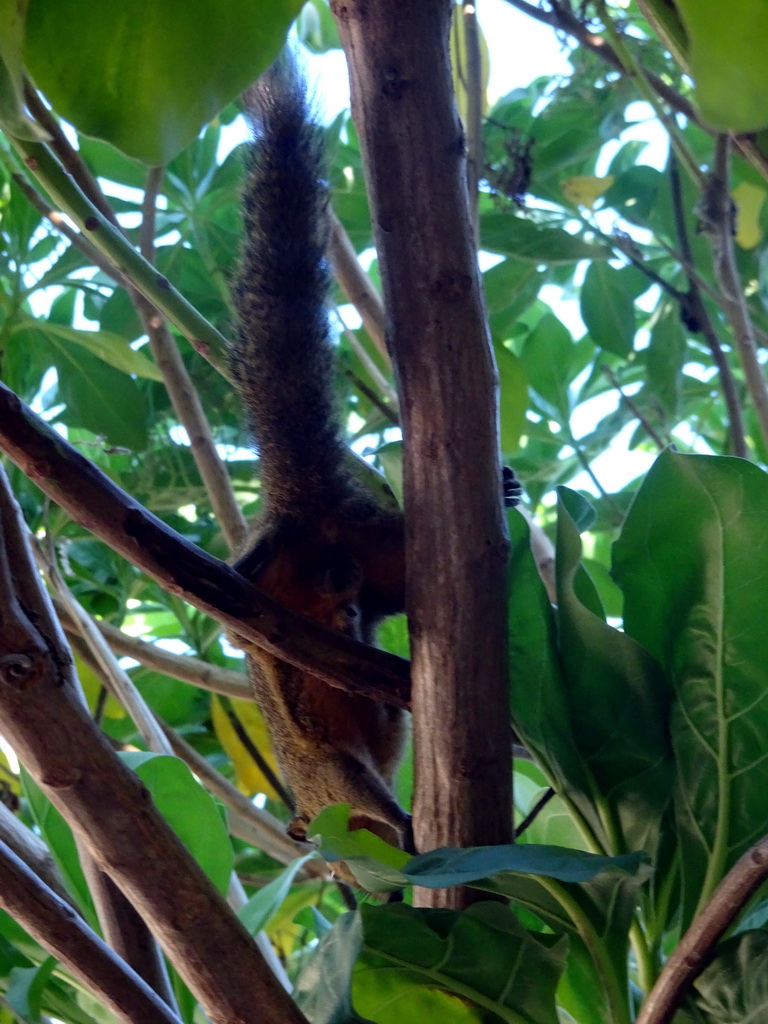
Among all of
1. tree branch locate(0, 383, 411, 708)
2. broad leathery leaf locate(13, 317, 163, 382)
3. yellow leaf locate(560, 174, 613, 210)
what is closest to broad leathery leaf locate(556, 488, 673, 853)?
tree branch locate(0, 383, 411, 708)

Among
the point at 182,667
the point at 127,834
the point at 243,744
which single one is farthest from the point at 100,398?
the point at 127,834

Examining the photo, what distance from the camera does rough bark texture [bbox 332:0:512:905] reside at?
1.76 ft

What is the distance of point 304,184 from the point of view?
75cm

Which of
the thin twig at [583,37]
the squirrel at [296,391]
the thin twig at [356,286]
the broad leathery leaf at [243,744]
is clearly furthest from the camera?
the broad leathery leaf at [243,744]

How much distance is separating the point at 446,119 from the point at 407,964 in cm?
47

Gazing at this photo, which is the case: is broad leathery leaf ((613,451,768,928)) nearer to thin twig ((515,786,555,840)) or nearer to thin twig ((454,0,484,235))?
thin twig ((515,786,555,840))

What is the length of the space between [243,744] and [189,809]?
542 mm

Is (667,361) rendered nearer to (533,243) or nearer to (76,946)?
(533,243)

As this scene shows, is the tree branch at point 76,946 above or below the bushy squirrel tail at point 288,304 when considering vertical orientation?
below


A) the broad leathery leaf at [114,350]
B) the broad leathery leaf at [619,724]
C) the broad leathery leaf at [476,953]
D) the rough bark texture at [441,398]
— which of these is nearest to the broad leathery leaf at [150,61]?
the rough bark texture at [441,398]

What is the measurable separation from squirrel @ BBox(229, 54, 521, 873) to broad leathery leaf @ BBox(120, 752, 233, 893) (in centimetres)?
11

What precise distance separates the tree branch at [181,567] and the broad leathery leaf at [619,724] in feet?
0.36

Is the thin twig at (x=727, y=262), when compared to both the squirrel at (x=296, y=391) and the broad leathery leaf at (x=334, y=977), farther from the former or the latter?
the broad leathery leaf at (x=334, y=977)

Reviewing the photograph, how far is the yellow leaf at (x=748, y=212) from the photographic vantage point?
110 cm
